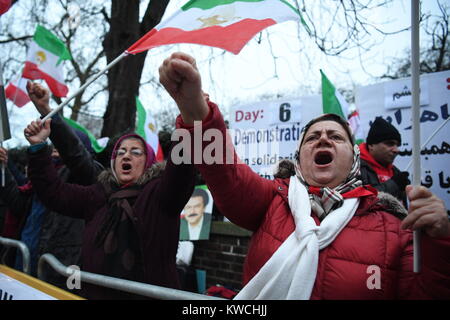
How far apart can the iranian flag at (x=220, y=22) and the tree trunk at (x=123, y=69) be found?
306 centimetres

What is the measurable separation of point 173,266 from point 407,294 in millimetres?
1320

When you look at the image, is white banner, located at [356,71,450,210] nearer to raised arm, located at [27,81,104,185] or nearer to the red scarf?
the red scarf

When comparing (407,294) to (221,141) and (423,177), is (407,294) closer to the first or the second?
(221,141)

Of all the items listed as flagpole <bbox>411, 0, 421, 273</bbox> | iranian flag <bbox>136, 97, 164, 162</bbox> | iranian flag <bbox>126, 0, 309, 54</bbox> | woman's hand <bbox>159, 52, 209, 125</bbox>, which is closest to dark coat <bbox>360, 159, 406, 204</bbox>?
iranian flag <bbox>126, 0, 309, 54</bbox>

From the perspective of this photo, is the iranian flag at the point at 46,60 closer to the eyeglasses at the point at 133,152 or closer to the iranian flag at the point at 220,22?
the eyeglasses at the point at 133,152

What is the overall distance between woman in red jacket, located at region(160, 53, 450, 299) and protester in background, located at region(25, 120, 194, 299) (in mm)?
626

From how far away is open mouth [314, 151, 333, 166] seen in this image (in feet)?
5.58

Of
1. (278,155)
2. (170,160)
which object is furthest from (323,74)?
(170,160)

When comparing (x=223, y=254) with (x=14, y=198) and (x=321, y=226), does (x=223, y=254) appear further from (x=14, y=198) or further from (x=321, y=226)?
(x=321, y=226)

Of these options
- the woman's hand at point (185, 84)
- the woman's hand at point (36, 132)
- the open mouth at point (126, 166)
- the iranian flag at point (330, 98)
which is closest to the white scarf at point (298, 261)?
the woman's hand at point (185, 84)

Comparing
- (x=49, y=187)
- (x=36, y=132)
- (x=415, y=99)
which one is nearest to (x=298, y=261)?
(x=415, y=99)

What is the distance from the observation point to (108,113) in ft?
18.1

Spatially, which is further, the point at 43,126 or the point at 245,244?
the point at 245,244

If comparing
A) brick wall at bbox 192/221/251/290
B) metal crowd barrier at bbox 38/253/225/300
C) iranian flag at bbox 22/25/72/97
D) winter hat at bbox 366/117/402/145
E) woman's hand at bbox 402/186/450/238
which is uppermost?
iranian flag at bbox 22/25/72/97
